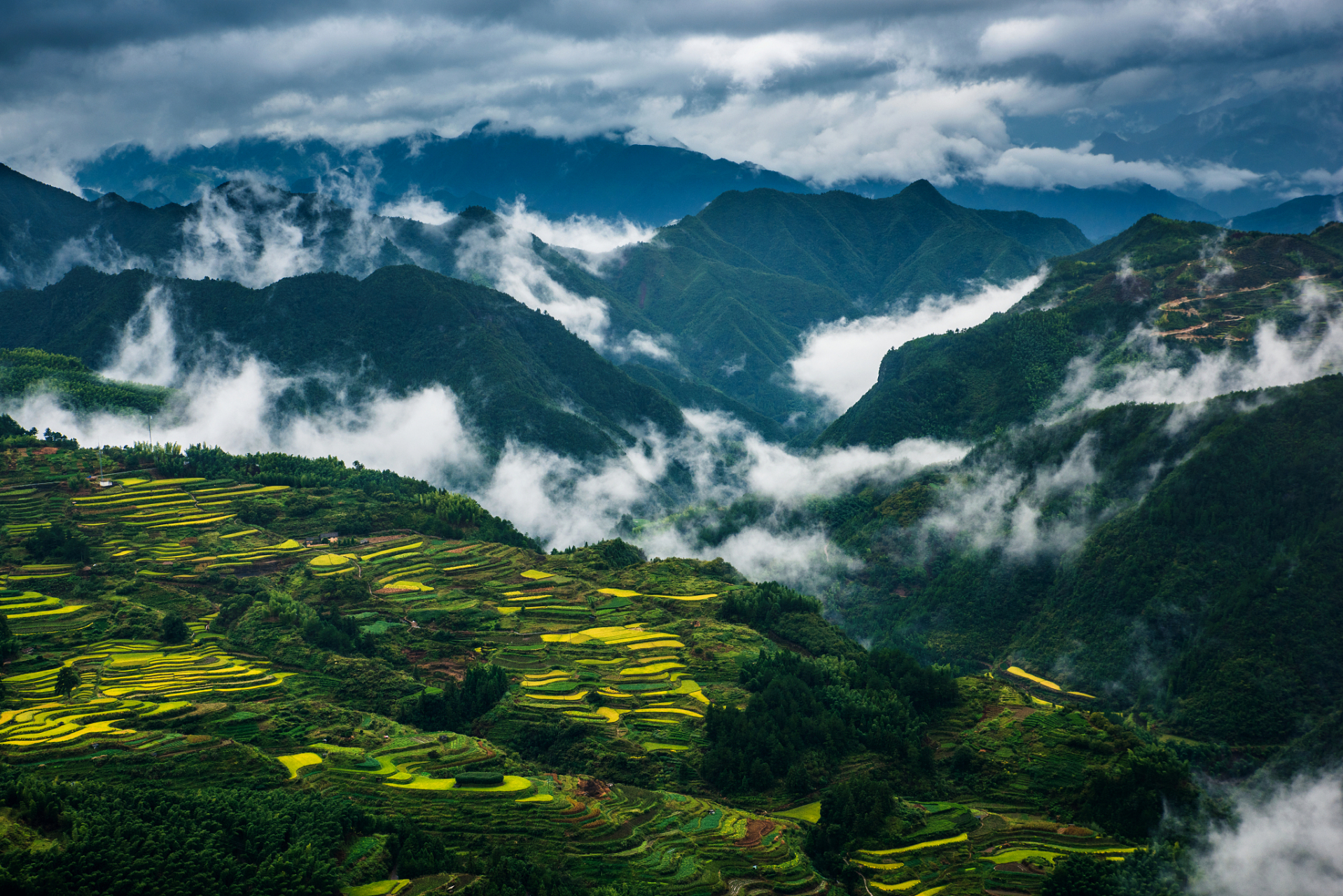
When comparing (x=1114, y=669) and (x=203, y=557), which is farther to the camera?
(x=1114, y=669)

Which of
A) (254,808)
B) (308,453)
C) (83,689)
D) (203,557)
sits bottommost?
(254,808)

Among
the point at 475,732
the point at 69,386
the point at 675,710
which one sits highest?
the point at 69,386

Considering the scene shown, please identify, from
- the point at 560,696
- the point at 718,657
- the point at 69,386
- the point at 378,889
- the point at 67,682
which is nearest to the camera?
the point at 378,889

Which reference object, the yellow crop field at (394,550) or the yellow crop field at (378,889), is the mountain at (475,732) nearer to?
the yellow crop field at (378,889)

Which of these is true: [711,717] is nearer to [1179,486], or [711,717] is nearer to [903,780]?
[903,780]

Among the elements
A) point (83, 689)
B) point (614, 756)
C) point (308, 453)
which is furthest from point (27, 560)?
point (308, 453)

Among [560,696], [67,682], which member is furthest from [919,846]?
[67,682]

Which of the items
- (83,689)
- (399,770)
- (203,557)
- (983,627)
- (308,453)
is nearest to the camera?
(399,770)

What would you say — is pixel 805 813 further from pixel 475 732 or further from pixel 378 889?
pixel 378 889
